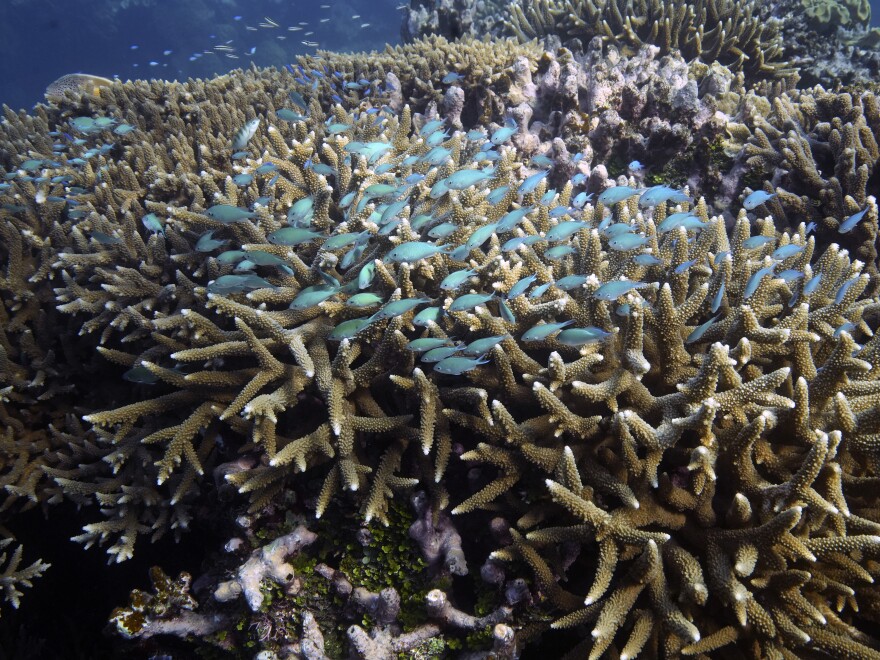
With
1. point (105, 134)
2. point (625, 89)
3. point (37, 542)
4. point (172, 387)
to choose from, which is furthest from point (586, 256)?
point (105, 134)

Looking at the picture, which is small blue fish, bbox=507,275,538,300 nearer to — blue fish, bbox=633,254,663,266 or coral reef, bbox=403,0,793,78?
blue fish, bbox=633,254,663,266

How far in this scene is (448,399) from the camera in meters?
2.99

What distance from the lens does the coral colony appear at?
2.36 meters

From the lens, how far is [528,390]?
2.88 meters

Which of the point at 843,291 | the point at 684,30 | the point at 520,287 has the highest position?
the point at 684,30

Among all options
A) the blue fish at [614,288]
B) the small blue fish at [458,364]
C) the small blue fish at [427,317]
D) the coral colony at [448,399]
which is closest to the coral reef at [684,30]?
the coral colony at [448,399]

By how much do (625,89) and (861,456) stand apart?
5248 mm

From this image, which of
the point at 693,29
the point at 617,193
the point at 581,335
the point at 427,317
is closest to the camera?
the point at 581,335

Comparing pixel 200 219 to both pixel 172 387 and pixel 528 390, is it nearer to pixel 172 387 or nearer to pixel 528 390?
pixel 172 387

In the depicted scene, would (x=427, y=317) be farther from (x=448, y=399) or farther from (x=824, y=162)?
(x=824, y=162)

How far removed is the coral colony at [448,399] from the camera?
236 cm

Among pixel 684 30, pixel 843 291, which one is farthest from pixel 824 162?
pixel 684 30

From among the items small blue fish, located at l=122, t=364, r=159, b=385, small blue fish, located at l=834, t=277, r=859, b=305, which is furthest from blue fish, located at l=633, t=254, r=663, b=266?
small blue fish, located at l=122, t=364, r=159, b=385

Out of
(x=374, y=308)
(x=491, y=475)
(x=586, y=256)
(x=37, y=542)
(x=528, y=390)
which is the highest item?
(x=586, y=256)
